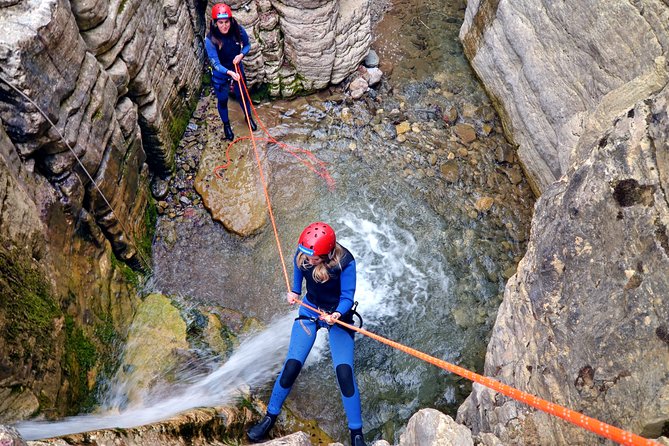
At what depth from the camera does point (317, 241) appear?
4930 mm

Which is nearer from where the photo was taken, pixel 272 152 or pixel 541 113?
pixel 541 113

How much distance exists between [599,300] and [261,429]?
3666 mm

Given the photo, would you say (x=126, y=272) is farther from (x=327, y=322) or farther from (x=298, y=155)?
(x=298, y=155)

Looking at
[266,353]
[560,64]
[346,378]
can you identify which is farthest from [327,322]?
[560,64]

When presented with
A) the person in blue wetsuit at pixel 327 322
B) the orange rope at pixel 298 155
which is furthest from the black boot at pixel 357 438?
the orange rope at pixel 298 155

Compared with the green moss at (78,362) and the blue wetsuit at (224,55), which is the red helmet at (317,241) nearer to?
the green moss at (78,362)

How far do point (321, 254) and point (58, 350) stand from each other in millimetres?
2776

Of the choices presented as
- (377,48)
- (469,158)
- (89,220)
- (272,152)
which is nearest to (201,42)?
(272,152)

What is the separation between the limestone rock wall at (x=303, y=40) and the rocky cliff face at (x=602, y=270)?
12.0 ft

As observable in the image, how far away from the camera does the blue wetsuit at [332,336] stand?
17.6 feet

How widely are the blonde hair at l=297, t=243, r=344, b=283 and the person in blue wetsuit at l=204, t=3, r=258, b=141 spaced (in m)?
3.51

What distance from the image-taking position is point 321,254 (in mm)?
5020

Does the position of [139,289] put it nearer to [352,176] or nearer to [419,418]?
[352,176]

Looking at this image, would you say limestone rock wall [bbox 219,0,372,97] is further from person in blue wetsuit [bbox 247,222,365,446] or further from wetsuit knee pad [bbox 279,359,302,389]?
wetsuit knee pad [bbox 279,359,302,389]
